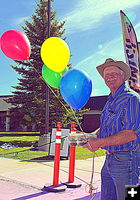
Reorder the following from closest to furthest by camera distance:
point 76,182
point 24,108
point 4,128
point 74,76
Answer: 1. point 74,76
2. point 76,182
3. point 24,108
4. point 4,128

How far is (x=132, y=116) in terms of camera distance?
6.94 feet

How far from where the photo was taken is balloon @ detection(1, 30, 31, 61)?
4.39 metres

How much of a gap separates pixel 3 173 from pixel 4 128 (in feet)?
113

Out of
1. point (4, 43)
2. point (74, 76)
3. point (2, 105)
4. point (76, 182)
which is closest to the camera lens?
point (74, 76)

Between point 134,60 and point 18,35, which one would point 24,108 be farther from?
point 18,35

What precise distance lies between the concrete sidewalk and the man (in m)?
1.92

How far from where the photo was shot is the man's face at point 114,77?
2400 millimetres

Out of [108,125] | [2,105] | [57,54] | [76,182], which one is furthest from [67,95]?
[2,105]

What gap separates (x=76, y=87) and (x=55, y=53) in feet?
3.13

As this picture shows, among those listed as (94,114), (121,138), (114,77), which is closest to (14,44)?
(114,77)

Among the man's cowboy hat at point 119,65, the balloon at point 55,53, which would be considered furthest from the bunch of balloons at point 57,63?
the man's cowboy hat at point 119,65

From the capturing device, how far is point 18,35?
442cm

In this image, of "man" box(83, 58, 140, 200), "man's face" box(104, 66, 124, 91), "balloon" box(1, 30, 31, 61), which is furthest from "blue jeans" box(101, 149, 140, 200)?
"balloon" box(1, 30, 31, 61)

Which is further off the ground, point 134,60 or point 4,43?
Answer: point 134,60
